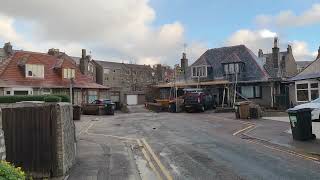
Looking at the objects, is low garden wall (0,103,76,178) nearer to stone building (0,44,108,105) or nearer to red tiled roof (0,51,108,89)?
stone building (0,44,108,105)

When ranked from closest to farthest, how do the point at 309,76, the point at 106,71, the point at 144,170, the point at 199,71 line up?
the point at 144,170
the point at 309,76
the point at 199,71
the point at 106,71

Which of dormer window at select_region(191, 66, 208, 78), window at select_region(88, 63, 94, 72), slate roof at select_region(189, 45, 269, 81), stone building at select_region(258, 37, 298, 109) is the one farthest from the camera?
window at select_region(88, 63, 94, 72)

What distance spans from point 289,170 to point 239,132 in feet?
37.7

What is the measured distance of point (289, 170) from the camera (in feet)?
40.2

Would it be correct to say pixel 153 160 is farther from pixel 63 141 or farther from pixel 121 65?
pixel 121 65

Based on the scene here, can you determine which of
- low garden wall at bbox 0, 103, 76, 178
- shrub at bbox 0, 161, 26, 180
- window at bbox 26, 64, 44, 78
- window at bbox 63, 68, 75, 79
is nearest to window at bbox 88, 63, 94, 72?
window at bbox 63, 68, 75, 79

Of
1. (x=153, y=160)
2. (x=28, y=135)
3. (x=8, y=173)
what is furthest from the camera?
(x=153, y=160)

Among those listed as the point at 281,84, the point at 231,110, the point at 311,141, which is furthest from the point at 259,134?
the point at 281,84

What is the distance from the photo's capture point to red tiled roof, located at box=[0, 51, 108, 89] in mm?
51375

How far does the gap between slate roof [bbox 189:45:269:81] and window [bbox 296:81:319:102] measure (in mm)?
13930

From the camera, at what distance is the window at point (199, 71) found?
6066 centimetres

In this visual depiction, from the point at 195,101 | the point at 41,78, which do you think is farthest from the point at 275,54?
the point at 41,78

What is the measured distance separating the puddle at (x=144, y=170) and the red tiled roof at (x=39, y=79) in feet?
121

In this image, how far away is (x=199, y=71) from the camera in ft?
201
